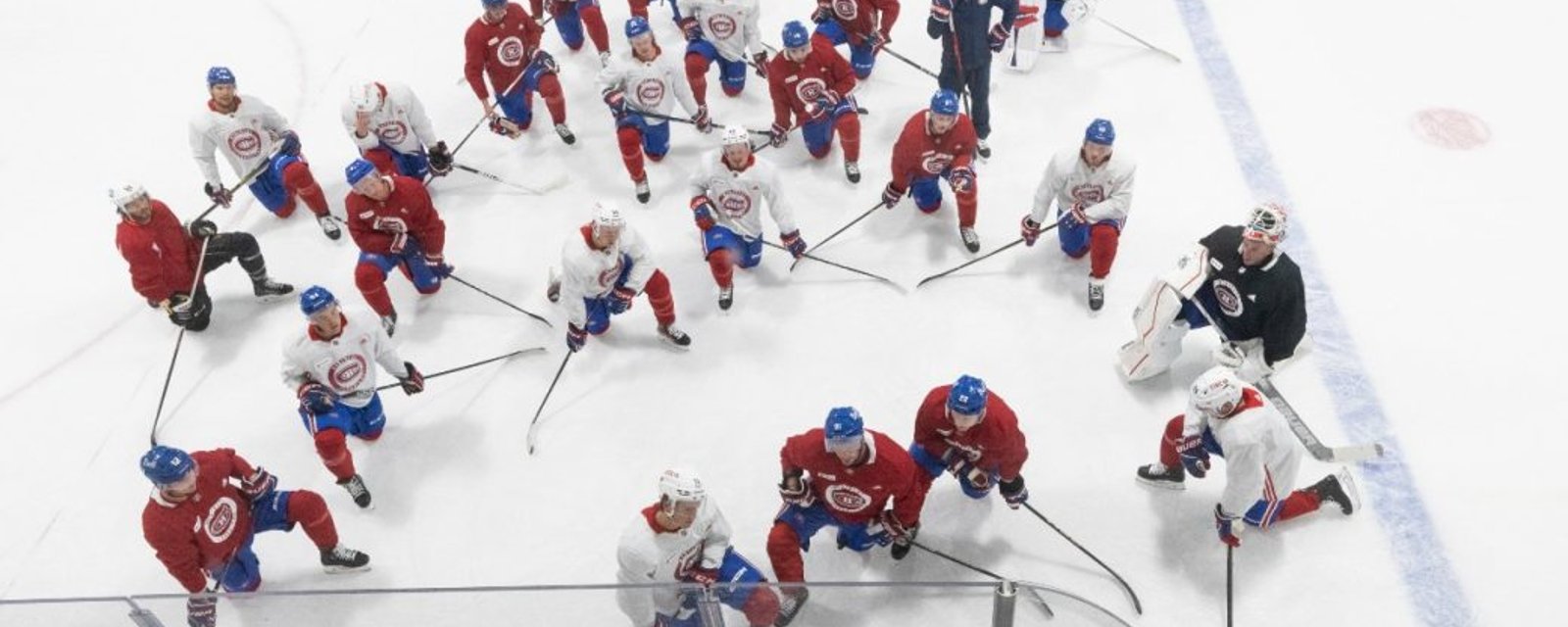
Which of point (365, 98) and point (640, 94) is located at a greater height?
point (365, 98)

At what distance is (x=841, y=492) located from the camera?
3.61 meters

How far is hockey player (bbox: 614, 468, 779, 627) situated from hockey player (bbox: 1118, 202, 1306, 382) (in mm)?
1833

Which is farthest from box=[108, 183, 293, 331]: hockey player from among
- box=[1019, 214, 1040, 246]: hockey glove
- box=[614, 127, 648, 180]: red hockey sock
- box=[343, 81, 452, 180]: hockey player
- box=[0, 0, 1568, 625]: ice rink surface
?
box=[1019, 214, 1040, 246]: hockey glove

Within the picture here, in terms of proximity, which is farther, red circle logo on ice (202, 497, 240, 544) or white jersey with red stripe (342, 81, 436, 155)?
white jersey with red stripe (342, 81, 436, 155)

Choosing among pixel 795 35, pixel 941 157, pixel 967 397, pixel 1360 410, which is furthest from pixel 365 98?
pixel 1360 410

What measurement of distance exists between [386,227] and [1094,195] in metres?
3.08

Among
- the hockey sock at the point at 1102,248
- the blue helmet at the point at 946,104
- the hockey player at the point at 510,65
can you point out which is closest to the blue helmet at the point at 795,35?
the blue helmet at the point at 946,104

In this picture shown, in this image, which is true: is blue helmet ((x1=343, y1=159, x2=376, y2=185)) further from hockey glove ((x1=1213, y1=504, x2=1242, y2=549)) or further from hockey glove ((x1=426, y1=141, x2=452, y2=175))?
hockey glove ((x1=1213, y1=504, x2=1242, y2=549))

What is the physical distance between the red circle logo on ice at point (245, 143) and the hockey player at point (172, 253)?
0.62 m

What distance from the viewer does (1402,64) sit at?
599cm

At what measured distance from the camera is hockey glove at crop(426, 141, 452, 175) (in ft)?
17.9

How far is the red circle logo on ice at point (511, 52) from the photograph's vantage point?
5695 mm

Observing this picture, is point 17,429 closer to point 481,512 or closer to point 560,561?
point 481,512

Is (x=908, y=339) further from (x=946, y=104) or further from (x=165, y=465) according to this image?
(x=165, y=465)
